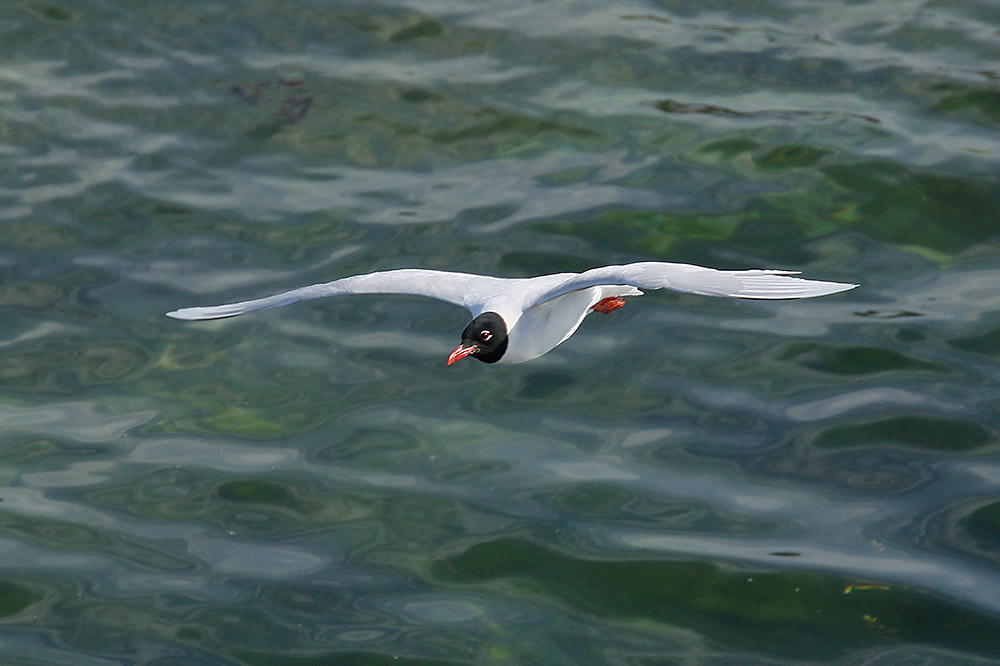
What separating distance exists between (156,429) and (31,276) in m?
2.32

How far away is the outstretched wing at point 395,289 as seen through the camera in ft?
24.5

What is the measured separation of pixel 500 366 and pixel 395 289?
50.4 inches

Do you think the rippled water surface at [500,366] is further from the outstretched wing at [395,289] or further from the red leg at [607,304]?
the outstretched wing at [395,289]

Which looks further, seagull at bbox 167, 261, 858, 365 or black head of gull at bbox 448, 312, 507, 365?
black head of gull at bbox 448, 312, 507, 365

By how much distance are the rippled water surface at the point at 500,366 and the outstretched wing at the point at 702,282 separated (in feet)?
4.89

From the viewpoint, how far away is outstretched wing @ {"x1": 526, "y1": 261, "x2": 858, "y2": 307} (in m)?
6.07

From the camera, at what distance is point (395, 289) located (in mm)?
7562

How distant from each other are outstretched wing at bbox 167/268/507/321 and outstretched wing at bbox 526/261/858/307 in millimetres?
1099

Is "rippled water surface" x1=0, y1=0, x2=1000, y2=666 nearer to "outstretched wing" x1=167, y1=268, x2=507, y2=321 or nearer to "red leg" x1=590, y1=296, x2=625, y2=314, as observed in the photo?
"red leg" x1=590, y1=296, x2=625, y2=314

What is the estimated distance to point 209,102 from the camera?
12039 millimetres

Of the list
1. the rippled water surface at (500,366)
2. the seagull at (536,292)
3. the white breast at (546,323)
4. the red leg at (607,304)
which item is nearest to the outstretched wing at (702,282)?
the seagull at (536,292)

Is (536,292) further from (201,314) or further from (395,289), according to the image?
(201,314)

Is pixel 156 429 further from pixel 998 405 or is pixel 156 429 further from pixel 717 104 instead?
pixel 717 104

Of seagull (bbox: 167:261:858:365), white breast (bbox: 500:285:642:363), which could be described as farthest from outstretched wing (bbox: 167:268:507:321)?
white breast (bbox: 500:285:642:363)
